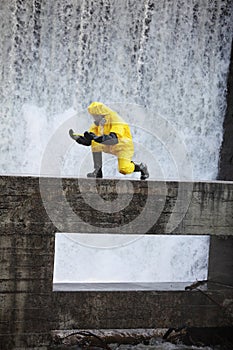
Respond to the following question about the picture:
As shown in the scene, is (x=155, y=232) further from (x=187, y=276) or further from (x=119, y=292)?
(x=187, y=276)

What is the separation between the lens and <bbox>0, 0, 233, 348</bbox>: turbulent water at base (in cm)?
1163

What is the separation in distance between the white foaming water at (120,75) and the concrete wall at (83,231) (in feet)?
19.0

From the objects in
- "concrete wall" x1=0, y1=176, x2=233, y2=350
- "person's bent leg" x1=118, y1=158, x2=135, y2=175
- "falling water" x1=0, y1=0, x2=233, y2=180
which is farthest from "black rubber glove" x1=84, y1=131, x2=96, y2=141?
"falling water" x1=0, y1=0, x2=233, y2=180

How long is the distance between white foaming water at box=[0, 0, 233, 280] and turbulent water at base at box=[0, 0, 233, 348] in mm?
16

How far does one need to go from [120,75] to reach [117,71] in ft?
0.27

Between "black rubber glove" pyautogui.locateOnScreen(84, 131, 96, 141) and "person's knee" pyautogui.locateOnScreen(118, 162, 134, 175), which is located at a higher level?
"black rubber glove" pyautogui.locateOnScreen(84, 131, 96, 141)

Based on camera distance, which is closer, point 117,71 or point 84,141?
point 84,141

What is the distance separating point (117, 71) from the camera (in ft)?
39.3

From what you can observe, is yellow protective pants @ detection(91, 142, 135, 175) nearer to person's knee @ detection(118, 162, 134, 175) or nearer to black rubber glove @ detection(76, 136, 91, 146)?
person's knee @ detection(118, 162, 134, 175)

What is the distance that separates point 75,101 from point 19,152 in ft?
4.06

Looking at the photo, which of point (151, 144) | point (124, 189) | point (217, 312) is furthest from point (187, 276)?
point (124, 189)

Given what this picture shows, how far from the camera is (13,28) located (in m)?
11.6

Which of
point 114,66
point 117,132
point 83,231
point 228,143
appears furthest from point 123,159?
point 114,66

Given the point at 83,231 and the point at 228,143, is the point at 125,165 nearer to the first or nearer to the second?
the point at 83,231
